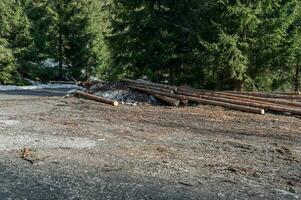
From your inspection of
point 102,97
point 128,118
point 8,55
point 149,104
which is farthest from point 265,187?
point 8,55

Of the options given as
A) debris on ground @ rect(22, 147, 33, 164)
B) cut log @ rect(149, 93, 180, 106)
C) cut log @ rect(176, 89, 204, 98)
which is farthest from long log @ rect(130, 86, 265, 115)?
debris on ground @ rect(22, 147, 33, 164)

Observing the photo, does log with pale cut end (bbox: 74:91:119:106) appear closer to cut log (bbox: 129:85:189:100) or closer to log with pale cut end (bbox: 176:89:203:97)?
cut log (bbox: 129:85:189:100)

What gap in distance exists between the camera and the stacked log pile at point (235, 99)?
15.5 m

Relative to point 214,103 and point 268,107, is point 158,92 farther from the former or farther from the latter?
point 268,107

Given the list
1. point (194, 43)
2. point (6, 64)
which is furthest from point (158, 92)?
point (6, 64)

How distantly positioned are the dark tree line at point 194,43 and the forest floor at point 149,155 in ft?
15.2

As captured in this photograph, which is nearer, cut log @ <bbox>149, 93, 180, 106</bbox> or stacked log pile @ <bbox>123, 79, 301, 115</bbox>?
stacked log pile @ <bbox>123, 79, 301, 115</bbox>

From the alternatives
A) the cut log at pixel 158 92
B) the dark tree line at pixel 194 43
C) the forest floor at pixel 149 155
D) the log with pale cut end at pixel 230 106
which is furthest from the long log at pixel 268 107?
the dark tree line at pixel 194 43

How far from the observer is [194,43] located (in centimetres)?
2123

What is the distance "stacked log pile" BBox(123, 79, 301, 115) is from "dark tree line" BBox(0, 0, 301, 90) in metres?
1.72

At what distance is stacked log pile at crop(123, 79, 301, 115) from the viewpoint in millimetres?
15473

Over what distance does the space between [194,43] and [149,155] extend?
1275 centimetres

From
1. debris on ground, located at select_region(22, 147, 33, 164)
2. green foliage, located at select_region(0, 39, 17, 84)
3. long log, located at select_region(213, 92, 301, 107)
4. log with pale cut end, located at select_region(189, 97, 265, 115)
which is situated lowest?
debris on ground, located at select_region(22, 147, 33, 164)

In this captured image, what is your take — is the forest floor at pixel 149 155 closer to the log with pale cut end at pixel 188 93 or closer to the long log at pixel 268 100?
the long log at pixel 268 100
